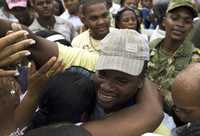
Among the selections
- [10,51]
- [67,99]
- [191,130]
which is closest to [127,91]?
[67,99]

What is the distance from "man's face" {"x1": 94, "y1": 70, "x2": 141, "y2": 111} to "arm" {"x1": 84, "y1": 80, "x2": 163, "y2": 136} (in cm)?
7

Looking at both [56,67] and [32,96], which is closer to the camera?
[56,67]

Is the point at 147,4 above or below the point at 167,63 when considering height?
below

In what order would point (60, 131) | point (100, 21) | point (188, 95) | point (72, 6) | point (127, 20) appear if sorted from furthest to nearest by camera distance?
point (72, 6) < point (127, 20) < point (100, 21) < point (188, 95) < point (60, 131)

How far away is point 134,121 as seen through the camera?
5.80 feet

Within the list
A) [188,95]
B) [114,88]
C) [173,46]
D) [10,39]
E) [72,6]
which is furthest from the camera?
[72,6]

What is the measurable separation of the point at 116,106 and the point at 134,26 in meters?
2.83

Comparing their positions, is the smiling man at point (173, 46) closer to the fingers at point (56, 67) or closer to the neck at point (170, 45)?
the neck at point (170, 45)

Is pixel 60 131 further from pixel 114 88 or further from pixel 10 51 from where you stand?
pixel 114 88

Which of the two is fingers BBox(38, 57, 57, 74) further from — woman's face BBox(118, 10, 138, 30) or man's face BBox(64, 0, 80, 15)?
man's face BBox(64, 0, 80, 15)

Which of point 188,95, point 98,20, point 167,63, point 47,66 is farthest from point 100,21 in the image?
point 188,95

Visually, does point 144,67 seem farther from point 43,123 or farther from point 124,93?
point 43,123

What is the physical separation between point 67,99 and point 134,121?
28 cm

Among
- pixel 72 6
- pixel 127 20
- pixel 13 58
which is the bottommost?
pixel 72 6
